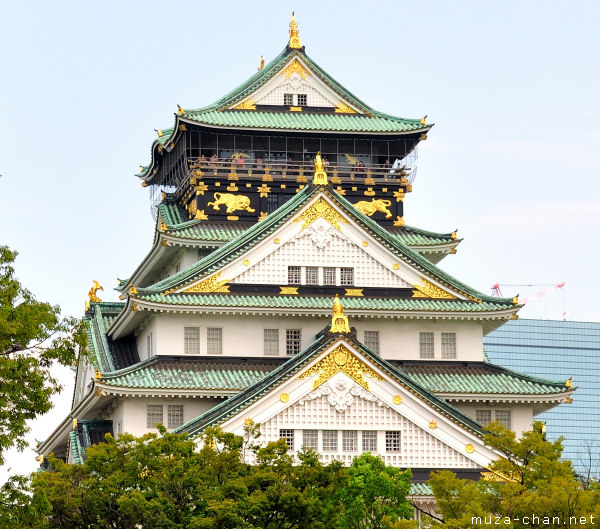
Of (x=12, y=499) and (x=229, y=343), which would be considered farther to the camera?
(x=229, y=343)

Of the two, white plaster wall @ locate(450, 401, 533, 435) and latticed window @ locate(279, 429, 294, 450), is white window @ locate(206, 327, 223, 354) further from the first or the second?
white plaster wall @ locate(450, 401, 533, 435)

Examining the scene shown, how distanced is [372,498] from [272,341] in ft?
55.8

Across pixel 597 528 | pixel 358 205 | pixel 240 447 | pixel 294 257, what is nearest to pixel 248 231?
pixel 294 257

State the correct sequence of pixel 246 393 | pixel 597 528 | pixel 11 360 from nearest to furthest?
pixel 11 360, pixel 597 528, pixel 246 393

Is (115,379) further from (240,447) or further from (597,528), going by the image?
(597,528)

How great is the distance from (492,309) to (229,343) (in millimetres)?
11625

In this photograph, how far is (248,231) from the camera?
228 feet

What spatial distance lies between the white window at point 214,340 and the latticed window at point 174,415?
3238 millimetres

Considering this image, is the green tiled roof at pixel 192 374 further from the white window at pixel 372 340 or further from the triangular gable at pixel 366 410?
the white window at pixel 372 340

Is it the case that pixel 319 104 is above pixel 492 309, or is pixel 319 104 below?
above

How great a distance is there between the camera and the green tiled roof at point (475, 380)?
67.7 metres

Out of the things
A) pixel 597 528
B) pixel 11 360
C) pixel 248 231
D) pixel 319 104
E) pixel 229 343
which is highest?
pixel 319 104

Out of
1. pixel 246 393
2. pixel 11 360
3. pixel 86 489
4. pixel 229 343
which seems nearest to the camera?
pixel 11 360

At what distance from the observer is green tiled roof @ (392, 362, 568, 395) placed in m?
67.7
